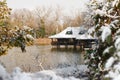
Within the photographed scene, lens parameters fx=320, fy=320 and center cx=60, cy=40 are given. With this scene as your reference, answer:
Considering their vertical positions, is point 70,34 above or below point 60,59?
below

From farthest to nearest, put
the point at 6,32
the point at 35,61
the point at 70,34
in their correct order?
the point at 70,34, the point at 35,61, the point at 6,32

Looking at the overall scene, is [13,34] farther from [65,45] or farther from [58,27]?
[58,27]

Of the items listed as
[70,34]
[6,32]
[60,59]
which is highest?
[6,32]

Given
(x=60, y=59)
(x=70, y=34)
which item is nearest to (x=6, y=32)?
(x=60, y=59)

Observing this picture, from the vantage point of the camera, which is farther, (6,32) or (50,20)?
(50,20)

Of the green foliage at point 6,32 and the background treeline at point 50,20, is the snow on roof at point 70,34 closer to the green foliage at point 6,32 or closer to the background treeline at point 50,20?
the background treeline at point 50,20

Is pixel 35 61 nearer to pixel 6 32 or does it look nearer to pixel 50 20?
pixel 6 32

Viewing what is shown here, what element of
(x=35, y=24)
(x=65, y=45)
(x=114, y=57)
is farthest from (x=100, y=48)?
(x=35, y=24)

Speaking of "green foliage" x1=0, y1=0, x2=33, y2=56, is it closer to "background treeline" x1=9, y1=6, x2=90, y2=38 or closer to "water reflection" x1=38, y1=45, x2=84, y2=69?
"water reflection" x1=38, y1=45, x2=84, y2=69

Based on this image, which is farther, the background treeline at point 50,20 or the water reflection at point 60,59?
the background treeline at point 50,20

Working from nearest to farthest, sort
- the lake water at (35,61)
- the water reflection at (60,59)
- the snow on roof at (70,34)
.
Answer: the lake water at (35,61)
the water reflection at (60,59)
the snow on roof at (70,34)

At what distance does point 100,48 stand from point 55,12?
2119 inches

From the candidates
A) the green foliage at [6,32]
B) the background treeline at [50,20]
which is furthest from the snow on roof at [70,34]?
the green foliage at [6,32]

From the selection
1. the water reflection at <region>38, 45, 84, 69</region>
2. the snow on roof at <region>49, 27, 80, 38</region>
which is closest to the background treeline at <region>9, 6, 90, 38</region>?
the snow on roof at <region>49, 27, 80, 38</region>
